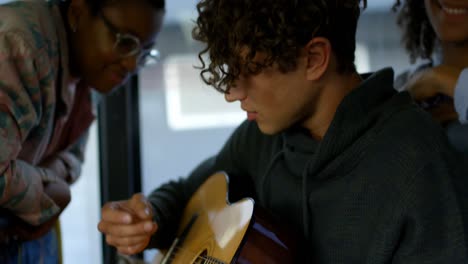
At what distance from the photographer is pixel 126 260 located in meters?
1.56

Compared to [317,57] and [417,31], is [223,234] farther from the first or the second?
[417,31]

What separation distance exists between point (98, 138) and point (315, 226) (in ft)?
3.77

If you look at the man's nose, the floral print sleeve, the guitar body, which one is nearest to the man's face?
the man's nose

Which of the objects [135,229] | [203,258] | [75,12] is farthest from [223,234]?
[75,12]

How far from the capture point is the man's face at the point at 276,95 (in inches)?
39.1

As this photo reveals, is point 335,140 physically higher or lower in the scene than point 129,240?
higher

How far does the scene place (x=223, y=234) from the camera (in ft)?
3.36

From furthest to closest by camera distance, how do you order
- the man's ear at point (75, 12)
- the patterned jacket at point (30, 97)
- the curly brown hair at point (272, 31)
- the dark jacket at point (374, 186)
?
the man's ear at point (75, 12) < the patterned jacket at point (30, 97) < the curly brown hair at point (272, 31) < the dark jacket at point (374, 186)

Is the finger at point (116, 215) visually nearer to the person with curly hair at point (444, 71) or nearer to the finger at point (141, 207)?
the finger at point (141, 207)

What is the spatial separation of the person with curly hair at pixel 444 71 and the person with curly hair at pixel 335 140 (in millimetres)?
155

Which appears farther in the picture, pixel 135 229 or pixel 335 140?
pixel 135 229

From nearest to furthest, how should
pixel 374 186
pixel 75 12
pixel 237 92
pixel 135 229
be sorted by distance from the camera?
pixel 374 186 < pixel 237 92 < pixel 135 229 < pixel 75 12

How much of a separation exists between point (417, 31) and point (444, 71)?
279 millimetres

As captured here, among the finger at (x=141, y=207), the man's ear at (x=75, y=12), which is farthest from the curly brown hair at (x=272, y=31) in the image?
the man's ear at (x=75, y=12)
